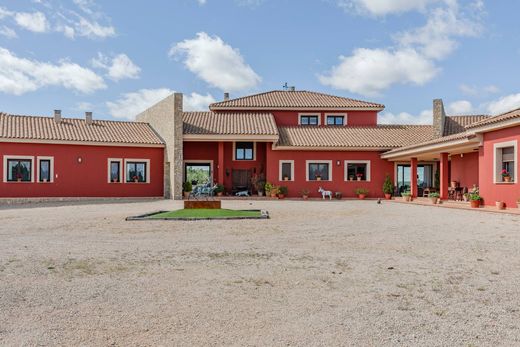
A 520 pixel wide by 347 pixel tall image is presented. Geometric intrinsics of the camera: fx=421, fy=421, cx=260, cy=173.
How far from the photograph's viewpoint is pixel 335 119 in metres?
31.2

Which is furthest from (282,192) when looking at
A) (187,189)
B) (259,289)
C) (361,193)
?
(259,289)

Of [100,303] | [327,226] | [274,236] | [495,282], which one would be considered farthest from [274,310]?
[327,226]

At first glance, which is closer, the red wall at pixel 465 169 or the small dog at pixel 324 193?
the red wall at pixel 465 169

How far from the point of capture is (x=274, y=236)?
31.0 ft

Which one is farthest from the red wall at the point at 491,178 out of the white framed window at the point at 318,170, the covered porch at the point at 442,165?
the white framed window at the point at 318,170

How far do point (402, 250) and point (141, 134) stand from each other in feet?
73.7

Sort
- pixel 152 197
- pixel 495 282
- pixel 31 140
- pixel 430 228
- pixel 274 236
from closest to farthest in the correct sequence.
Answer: pixel 495 282, pixel 274 236, pixel 430 228, pixel 31 140, pixel 152 197

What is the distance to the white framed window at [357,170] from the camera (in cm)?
2670

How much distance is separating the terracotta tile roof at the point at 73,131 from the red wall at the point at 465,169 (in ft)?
57.8

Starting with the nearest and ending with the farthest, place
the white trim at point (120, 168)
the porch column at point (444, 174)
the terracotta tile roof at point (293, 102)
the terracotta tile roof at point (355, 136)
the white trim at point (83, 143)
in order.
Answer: the porch column at point (444, 174) → the white trim at point (83, 143) → the white trim at point (120, 168) → the terracotta tile roof at point (355, 136) → the terracotta tile roof at point (293, 102)

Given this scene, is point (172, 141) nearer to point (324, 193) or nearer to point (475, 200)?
point (324, 193)

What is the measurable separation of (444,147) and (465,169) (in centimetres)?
406

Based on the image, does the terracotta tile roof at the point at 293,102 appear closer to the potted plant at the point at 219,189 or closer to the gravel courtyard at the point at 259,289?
the potted plant at the point at 219,189

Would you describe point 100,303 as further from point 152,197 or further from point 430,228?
point 152,197
